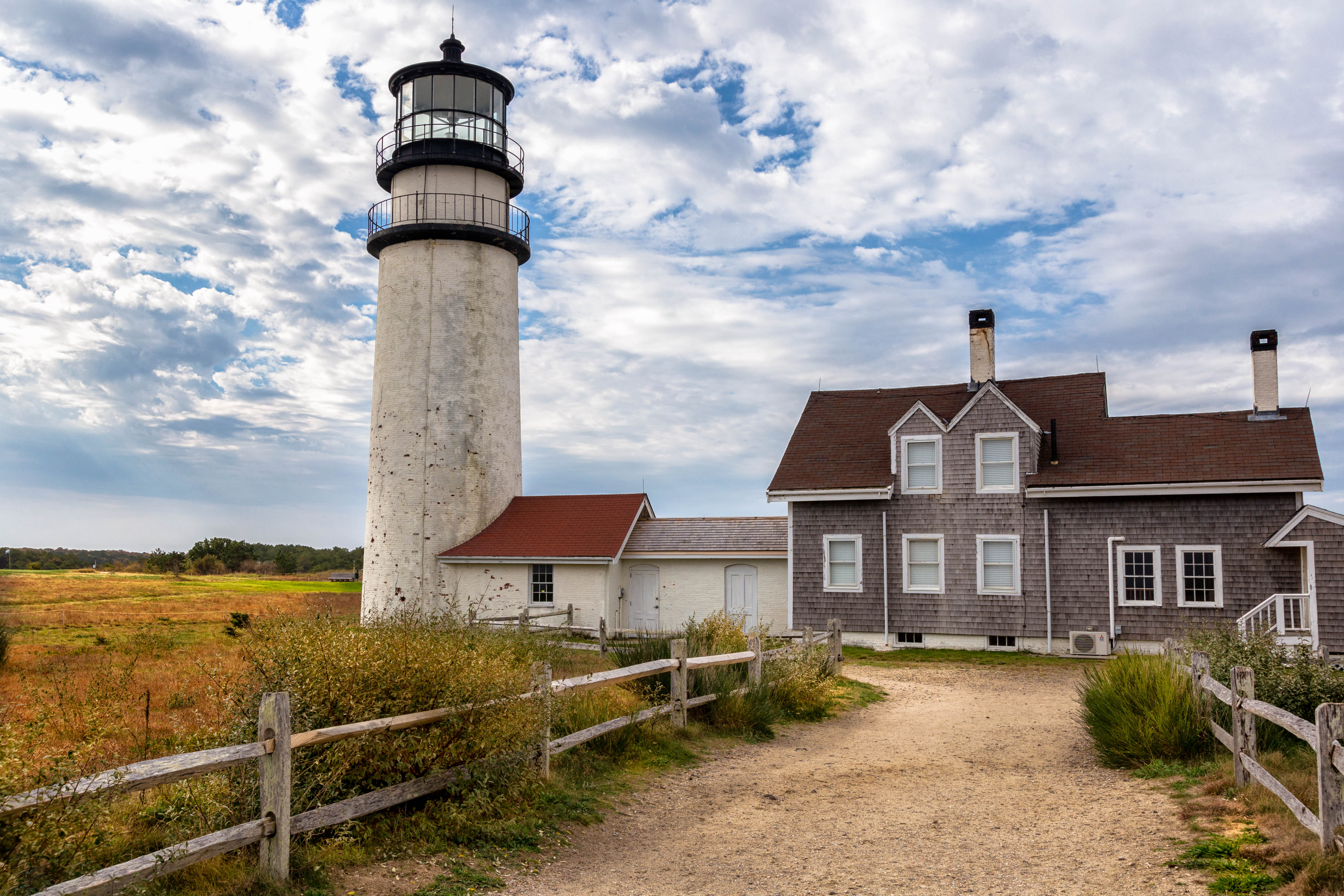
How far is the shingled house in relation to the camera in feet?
67.6

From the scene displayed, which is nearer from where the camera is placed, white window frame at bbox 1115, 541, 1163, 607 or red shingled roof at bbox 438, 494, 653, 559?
white window frame at bbox 1115, 541, 1163, 607

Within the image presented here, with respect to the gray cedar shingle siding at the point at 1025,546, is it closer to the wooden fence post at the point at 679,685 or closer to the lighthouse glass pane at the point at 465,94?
the wooden fence post at the point at 679,685

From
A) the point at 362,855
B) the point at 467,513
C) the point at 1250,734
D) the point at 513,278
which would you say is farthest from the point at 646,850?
the point at 513,278

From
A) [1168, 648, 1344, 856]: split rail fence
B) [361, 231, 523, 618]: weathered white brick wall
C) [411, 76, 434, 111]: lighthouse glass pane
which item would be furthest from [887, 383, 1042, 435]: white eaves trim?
[411, 76, 434, 111]: lighthouse glass pane

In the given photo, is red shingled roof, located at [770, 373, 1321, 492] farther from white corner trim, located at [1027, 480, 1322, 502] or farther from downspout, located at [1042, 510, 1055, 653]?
downspout, located at [1042, 510, 1055, 653]

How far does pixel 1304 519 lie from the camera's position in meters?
18.7

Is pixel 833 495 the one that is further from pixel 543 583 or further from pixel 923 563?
pixel 543 583

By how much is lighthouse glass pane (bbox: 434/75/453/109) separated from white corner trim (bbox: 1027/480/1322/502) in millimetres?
18668

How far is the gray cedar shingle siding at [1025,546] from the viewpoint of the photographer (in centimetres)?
2056

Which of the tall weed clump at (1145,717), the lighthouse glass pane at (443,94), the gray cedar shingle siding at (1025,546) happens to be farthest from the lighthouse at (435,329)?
the tall weed clump at (1145,717)

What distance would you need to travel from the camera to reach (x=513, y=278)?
89.9ft

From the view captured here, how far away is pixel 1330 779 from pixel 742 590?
20114 mm

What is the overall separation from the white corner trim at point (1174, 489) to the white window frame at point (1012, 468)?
1.64ft

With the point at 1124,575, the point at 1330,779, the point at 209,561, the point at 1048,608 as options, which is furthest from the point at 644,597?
the point at 209,561
